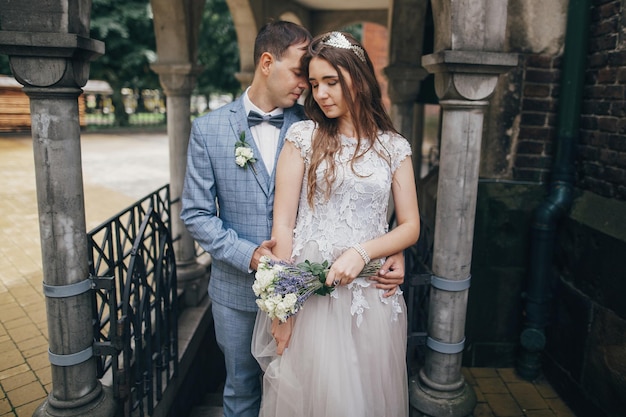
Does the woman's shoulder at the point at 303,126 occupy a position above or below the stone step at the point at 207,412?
above

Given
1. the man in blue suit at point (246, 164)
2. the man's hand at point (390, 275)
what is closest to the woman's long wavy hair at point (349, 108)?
the man in blue suit at point (246, 164)

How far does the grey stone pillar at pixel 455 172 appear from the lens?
9.79 feet

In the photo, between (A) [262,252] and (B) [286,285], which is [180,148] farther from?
(B) [286,285]

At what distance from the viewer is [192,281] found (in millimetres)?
4992

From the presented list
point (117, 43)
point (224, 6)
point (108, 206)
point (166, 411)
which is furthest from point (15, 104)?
point (166, 411)

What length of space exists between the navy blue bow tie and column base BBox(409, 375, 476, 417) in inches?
77.1

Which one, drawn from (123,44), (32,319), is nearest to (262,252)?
(32,319)

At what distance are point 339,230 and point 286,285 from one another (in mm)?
379

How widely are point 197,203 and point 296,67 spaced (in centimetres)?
79

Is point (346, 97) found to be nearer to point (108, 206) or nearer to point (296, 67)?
point (296, 67)

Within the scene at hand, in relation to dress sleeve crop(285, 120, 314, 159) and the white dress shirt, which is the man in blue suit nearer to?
the white dress shirt

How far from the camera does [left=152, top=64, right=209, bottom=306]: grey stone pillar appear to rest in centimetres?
500

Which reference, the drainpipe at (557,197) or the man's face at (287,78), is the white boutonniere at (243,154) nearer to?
the man's face at (287,78)

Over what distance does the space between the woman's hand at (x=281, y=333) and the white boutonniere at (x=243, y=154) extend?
0.74 m
